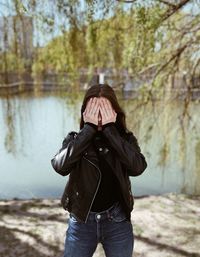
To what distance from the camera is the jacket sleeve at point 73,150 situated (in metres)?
1.24

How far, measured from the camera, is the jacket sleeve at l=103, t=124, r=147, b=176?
1.23 meters

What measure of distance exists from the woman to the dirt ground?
102 cm

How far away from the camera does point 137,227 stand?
2.68 meters

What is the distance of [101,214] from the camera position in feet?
4.10

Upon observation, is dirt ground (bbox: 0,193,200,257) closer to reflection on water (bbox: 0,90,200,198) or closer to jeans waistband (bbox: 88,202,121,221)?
reflection on water (bbox: 0,90,200,198)

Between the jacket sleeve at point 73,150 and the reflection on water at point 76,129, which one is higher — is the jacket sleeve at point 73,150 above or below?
above

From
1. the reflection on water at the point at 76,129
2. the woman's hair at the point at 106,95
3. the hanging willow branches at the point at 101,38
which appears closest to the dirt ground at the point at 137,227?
the reflection on water at the point at 76,129

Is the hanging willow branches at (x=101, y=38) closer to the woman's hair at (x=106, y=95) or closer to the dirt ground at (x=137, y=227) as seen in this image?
the dirt ground at (x=137, y=227)

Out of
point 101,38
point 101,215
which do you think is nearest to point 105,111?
point 101,215

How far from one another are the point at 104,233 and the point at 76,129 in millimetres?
2108

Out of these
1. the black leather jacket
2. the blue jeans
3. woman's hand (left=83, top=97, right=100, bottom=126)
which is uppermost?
woman's hand (left=83, top=97, right=100, bottom=126)

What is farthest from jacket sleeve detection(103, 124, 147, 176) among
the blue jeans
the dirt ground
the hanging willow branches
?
the hanging willow branches

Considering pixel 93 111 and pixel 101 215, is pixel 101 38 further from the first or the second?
pixel 101 215

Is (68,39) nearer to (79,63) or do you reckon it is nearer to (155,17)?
(79,63)
